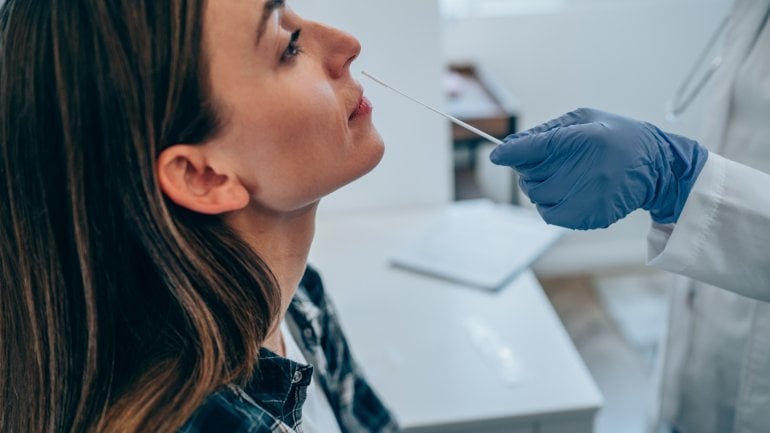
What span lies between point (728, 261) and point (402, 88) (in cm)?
91

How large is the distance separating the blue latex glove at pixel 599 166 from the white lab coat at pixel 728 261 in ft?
0.12

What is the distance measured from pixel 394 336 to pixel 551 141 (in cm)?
55

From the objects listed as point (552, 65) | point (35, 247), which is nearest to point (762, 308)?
point (35, 247)

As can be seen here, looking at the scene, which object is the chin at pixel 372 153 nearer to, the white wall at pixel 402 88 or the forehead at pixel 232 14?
the forehead at pixel 232 14

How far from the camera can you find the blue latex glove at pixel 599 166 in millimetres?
863

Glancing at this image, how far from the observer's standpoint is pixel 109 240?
0.78 meters

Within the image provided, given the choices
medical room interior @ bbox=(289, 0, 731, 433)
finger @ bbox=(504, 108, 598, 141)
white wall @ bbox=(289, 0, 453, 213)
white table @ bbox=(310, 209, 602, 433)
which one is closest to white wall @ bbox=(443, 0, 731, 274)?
medical room interior @ bbox=(289, 0, 731, 433)

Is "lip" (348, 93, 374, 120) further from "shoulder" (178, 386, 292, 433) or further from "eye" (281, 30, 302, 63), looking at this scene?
"shoulder" (178, 386, 292, 433)

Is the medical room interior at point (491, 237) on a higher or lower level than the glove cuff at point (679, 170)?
lower

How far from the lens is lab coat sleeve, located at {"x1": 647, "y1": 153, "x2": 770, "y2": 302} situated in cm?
88

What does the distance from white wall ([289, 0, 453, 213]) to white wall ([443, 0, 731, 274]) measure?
0.76 metres

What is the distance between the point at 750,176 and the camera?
0.88 m

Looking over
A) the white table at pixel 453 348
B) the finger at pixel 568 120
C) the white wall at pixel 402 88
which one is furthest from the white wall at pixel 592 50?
the finger at pixel 568 120

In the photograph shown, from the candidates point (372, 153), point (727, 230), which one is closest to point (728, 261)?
point (727, 230)
